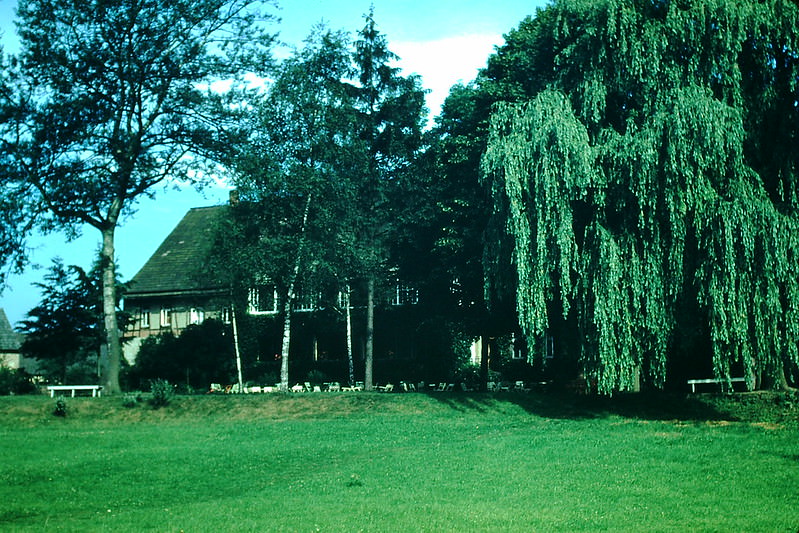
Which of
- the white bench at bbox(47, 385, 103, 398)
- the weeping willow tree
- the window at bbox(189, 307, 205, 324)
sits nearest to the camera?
the weeping willow tree

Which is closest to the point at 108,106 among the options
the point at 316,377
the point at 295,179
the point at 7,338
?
the point at 295,179

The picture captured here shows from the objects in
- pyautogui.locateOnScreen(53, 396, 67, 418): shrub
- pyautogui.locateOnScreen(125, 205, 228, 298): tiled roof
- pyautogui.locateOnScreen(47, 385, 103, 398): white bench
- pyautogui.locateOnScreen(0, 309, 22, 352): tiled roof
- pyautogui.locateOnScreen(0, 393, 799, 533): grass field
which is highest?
pyautogui.locateOnScreen(125, 205, 228, 298): tiled roof

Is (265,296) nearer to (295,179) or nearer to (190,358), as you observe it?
(295,179)

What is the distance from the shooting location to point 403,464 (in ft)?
62.3

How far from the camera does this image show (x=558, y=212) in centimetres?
2589

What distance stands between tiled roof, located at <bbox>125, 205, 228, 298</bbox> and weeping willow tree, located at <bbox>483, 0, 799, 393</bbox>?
32.3 m

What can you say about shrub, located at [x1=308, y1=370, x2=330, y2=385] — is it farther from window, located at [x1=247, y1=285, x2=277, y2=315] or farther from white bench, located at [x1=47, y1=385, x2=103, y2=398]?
white bench, located at [x1=47, y1=385, x2=103, y2=398]

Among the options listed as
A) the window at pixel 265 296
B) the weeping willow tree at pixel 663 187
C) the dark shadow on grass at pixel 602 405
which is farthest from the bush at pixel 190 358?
the weeping willow tree at pixel 663 187

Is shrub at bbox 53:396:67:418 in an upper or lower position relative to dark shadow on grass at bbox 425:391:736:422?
upper

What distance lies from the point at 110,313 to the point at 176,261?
24.8 metres

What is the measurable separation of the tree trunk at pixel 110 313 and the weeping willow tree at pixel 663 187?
16.3 m

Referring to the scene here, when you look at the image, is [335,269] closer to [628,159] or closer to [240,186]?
[240,186]

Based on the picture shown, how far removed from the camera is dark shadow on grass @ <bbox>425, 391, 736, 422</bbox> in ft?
94.7

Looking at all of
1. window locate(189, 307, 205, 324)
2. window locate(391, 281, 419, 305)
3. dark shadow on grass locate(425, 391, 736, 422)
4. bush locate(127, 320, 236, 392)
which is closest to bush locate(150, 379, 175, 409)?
dark shadow on grass locate(425, 391, 736, 422)
